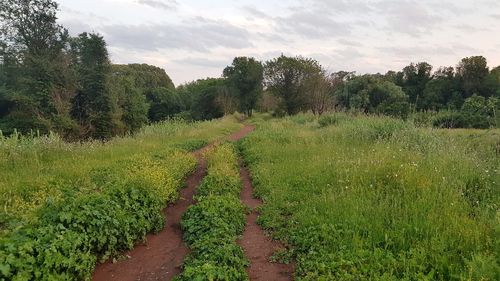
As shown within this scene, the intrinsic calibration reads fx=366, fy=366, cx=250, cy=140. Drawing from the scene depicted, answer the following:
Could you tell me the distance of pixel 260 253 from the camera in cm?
592

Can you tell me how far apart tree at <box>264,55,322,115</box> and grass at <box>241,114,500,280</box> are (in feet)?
123

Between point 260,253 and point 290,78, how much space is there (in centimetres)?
4406

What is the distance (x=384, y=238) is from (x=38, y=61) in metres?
35.2

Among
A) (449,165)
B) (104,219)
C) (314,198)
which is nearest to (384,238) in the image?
(314,198)

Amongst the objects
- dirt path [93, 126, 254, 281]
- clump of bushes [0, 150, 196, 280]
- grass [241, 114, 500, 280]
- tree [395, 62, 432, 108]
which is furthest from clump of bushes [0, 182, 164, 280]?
tree [395, 62, 432, 108]

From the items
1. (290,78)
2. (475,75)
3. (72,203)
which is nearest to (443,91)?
(475,75)

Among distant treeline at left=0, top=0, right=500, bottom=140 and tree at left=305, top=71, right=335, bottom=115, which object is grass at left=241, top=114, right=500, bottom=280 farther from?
tree at left=305, top=71, right=335, bottom=115

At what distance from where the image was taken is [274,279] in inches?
202

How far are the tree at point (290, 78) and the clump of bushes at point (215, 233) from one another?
40.0 meters

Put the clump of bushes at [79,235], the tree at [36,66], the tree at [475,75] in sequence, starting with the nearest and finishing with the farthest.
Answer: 1. the clump of bushes at [79,235]
2. the tree at [36,66]
3. the tree at [475,75]

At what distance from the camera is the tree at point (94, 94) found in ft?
112

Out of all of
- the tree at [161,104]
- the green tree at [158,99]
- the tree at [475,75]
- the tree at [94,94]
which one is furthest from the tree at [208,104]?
the tree at [475,75]

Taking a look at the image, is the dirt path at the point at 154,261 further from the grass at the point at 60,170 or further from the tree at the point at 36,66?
the tree at the point at 36,66

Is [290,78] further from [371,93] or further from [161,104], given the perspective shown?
[161,104]
